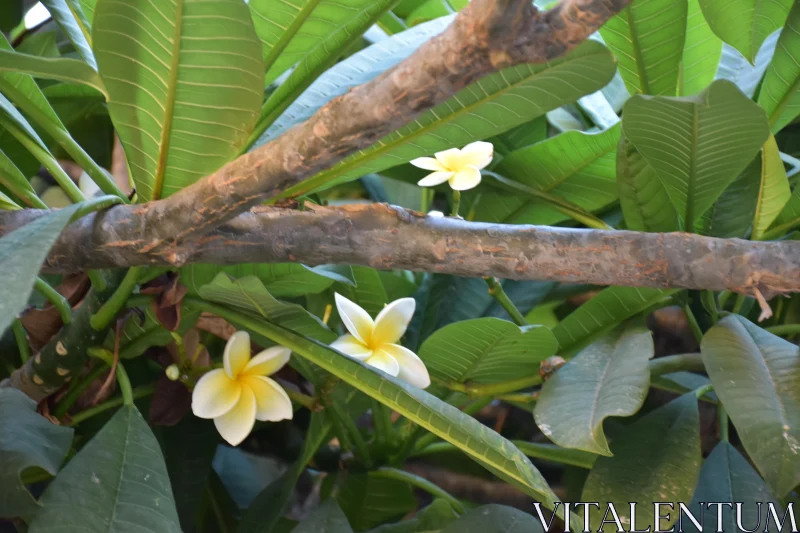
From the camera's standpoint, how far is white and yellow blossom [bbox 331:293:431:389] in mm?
561

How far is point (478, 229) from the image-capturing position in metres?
0.47

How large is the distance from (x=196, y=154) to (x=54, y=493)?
0.84ft

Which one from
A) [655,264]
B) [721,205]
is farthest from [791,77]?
[655,264]

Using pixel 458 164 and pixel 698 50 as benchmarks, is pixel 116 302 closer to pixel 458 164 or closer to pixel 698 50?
pixel 458 164

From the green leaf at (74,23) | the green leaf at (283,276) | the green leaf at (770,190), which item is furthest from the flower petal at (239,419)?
the green leaf at (770,190)

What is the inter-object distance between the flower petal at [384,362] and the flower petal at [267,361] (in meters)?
0.08

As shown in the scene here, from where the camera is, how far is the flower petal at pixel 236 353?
0.55 meters

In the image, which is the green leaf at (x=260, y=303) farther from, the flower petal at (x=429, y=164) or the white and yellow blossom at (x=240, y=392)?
the flower petal at (x=429, y=164)

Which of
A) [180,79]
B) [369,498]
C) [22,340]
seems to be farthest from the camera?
[369,498]

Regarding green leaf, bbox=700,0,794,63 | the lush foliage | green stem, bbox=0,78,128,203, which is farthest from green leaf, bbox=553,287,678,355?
green stem, bbox=0,78,128,203

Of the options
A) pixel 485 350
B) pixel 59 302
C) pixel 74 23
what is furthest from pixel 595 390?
pixel 74 23

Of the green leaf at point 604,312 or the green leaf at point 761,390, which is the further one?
the green leaf at point 604,312

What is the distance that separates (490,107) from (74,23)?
16.5 inches

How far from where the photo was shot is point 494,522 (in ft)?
1.86
